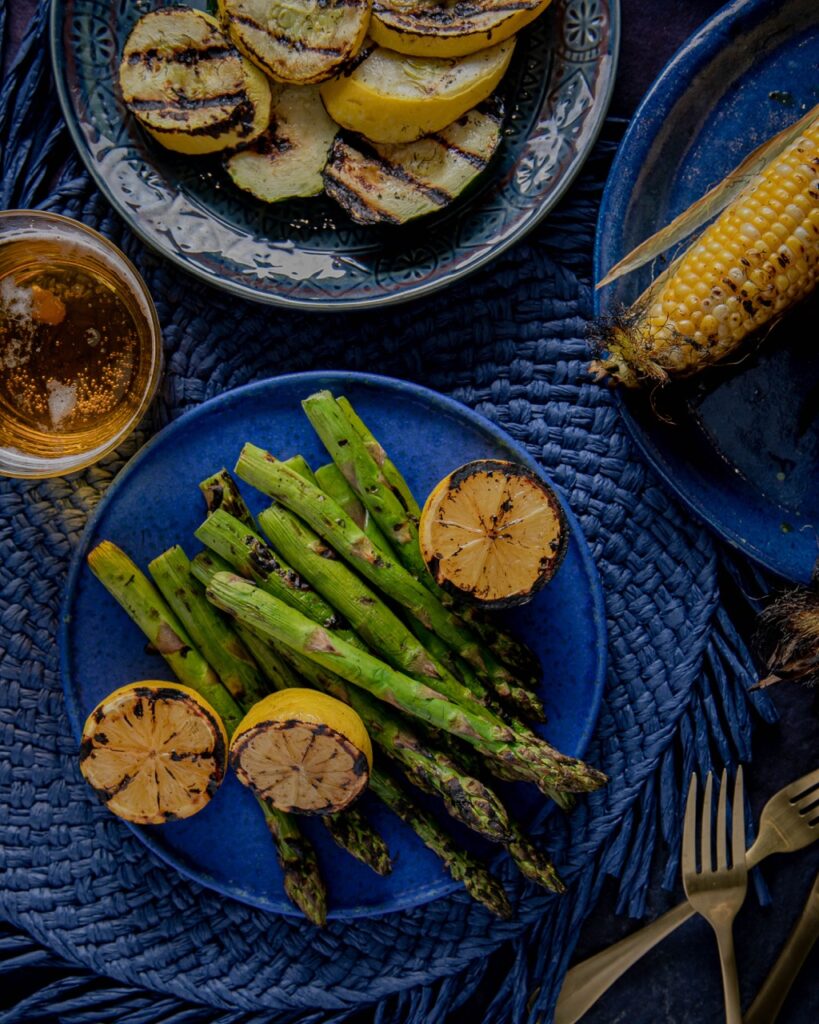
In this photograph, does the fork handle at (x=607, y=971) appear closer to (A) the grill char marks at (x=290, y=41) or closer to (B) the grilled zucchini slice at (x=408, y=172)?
(B) the grilled zucchini slice at (x=408, y=172)

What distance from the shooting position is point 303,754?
194 centimetres

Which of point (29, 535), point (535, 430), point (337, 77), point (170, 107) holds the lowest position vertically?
point (535, 430)

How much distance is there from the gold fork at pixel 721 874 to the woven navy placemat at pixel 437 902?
0.16 feet

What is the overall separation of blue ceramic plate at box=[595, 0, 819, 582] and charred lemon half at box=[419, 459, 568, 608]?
41 cm

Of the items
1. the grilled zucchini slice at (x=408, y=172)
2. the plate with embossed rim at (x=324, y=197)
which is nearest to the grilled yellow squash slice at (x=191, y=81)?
the plate with embossed rim at (x=324, y=197)

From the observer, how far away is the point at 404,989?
235 centimetres

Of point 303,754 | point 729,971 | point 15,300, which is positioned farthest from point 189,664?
point 729,971

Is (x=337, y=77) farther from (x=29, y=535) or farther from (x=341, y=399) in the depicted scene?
(x=29, y=535)

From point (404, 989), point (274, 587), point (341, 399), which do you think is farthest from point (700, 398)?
point (404, 989)

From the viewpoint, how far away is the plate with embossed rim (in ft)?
7.35

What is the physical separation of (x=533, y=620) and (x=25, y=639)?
3.92 ft

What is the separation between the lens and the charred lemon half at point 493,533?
198 centimetres

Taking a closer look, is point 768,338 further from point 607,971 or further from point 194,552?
point 607,971

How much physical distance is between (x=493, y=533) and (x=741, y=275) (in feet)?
2.44
